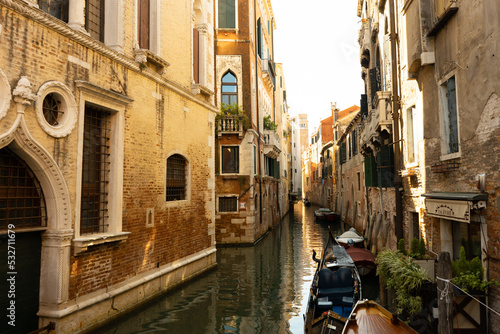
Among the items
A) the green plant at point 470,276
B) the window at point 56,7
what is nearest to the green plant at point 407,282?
the green plant at point 470,276

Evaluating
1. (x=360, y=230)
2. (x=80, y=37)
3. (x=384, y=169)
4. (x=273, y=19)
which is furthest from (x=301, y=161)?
(x=80, y=37)

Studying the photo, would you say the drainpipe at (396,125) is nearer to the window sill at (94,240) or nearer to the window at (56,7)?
the window sill at (94,240)

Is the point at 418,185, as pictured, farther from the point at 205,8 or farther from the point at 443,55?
the point at 205,8

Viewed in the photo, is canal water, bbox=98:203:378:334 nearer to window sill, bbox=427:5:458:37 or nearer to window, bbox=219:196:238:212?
window, bbox=219:196:238:212

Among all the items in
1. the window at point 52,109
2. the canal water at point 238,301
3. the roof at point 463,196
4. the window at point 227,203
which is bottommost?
the canal water at point 238,301

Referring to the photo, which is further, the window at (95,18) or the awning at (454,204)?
the window at (95,18)

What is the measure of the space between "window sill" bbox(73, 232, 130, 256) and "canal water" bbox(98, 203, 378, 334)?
4.96 feet

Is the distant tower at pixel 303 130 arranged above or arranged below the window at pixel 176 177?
above

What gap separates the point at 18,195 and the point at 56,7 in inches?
125

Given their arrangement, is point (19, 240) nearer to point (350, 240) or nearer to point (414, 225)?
point (414, 225)

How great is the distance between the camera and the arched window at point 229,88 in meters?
17.1

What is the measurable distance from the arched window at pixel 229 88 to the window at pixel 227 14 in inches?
90.8

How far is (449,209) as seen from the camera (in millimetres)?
6098

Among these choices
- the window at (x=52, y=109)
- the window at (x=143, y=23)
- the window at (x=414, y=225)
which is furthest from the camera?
the window at (x=414, y=225)
